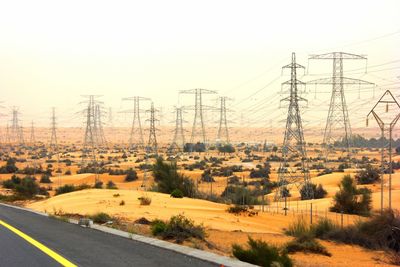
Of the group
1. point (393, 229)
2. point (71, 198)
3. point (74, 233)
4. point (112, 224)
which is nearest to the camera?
point (74, 233)

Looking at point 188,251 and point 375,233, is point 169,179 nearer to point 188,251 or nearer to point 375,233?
point 375,233

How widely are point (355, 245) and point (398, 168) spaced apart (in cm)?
5772

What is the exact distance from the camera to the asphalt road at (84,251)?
10.5m

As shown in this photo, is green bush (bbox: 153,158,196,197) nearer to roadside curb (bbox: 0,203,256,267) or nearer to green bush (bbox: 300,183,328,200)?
green bush (bbox: 300,183,328,200)

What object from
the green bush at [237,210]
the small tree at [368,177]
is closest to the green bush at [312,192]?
the small tree at [368,177]

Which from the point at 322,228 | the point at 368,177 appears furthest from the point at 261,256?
the point at 368,177

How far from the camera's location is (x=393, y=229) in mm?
22641

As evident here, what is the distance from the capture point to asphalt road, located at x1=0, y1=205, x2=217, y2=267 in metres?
10.5

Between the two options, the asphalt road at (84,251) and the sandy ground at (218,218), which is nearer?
the asphalt road at (84,251)

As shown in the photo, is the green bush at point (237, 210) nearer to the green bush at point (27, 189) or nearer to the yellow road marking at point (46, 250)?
the yellow road marking at point (46, 250)

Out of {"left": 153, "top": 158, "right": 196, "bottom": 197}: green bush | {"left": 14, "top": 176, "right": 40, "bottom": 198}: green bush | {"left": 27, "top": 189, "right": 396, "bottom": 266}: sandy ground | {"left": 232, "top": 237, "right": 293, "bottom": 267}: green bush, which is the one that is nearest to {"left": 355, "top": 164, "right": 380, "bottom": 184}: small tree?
{"left": 153, "top": 158, "right": 196, "bottom": 197}: green bush

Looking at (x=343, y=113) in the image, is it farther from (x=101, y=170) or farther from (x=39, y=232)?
(x=39, y=232)

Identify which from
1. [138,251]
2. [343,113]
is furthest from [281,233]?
[343,113]

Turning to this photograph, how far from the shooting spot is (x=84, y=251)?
1184cm
